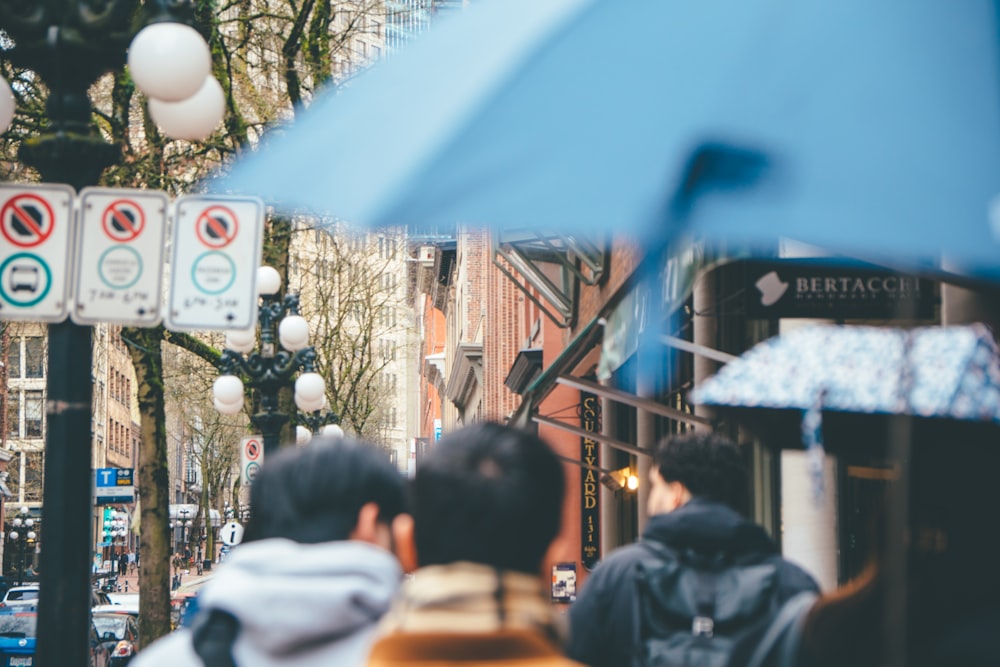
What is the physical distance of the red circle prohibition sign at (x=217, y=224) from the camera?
7086 millimetres

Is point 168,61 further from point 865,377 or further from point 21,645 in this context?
point 21,645

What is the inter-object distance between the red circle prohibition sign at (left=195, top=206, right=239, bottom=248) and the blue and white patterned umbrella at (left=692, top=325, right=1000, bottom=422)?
364cm

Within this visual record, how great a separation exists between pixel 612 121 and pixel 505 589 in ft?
2.64

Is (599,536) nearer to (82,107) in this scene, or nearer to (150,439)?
(150,439)

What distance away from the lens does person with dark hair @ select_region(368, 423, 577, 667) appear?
7.67 feet

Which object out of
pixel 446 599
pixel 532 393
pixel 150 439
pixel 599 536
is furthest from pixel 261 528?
pixel 599 536

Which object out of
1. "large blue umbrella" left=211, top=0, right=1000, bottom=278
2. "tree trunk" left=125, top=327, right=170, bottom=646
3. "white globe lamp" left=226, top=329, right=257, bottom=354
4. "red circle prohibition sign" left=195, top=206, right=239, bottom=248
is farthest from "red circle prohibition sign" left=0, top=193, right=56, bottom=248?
"tree trunk" left=125, top=327, right=170, bottom=646

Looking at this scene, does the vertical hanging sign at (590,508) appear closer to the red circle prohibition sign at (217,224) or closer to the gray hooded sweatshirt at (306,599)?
the red circle prohibition sign at (217,224)

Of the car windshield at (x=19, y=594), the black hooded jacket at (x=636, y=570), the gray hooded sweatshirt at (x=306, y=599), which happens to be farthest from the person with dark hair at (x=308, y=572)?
the car windshield at (x=19, y=594)

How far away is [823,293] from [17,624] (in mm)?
16958

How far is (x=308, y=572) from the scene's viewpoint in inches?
115

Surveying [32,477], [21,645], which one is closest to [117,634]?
[21,645]

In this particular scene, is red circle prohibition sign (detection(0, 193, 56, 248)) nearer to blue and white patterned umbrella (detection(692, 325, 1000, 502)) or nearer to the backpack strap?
the backpack strap

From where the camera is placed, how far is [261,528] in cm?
310
